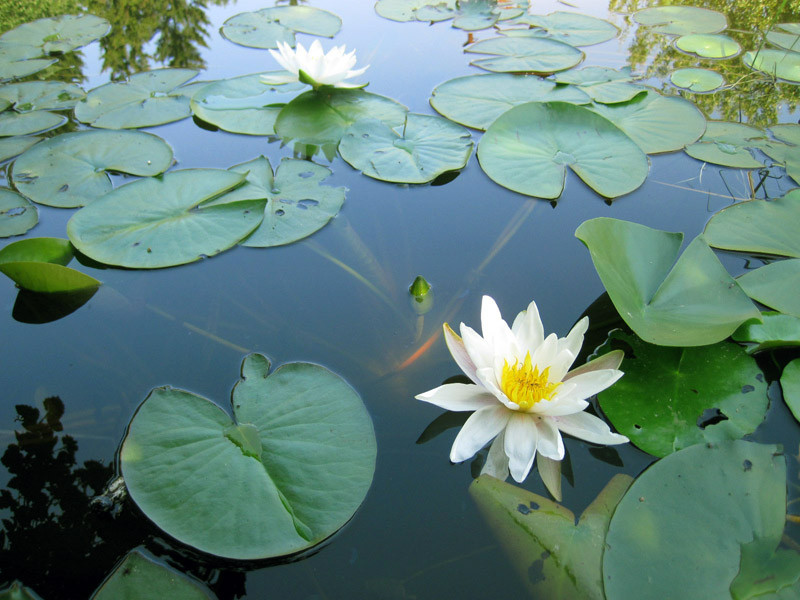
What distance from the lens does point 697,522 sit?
1179mm

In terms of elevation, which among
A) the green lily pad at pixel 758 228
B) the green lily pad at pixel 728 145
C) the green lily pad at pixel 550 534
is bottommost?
the green lily pad at pixel 550 534

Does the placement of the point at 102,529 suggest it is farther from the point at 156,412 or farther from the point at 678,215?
the point at 678,215

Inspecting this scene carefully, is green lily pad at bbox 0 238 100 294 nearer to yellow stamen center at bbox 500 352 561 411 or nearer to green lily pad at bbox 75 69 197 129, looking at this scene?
green lily pad at bbox 75 69 197 129

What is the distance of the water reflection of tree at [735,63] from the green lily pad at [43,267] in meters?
3.31

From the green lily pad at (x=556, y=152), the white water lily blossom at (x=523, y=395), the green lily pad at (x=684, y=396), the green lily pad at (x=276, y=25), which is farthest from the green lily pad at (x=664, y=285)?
the green lily pad at (x=276, y=25)

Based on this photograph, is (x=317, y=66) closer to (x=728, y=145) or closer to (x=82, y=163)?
(x=82, y=163)

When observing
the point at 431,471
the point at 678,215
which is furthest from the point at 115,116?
the point at 678,215

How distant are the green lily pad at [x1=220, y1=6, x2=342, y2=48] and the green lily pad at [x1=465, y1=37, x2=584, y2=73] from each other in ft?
3.87

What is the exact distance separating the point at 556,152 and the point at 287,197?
4.26ft

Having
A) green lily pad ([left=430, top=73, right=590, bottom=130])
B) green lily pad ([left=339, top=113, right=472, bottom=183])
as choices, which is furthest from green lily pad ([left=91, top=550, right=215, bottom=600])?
green lily pad ([left=430, top=73, right=590, bottom=130])

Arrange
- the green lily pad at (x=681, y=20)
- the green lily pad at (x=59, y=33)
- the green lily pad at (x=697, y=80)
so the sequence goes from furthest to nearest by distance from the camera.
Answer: the green lily pad at (x=681, y=20)
the green lily pad at (x=59, y=33)
the green lily pad at (x=697, y=80)

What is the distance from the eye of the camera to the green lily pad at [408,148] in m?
2.42

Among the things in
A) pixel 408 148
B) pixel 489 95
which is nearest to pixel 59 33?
pixel 408 148

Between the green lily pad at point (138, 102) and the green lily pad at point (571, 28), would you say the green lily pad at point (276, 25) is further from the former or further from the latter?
the green lily pad at point (571, 28)
